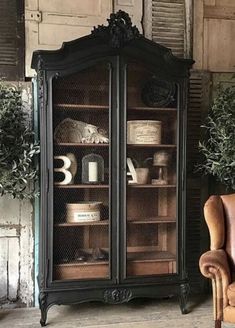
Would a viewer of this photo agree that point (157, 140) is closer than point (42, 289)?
No

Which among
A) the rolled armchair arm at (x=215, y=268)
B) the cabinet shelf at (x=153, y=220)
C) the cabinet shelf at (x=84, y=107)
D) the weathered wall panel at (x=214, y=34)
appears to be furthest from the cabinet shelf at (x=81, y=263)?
the weathered wall panel at (x=214, y=34)

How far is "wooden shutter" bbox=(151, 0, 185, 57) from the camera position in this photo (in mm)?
3631

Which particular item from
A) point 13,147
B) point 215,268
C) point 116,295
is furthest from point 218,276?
point 13,147

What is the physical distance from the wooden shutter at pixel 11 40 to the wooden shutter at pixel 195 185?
152 cm

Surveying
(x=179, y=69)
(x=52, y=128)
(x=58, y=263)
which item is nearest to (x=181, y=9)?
(x=179, y=69)

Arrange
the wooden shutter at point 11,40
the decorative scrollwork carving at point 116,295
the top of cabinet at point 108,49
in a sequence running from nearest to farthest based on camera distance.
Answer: the top of cabinet at point 108,49
the decorative scrollwork carving at point 116,295
the wooden shutter at point 11,40

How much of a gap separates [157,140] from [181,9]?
130 cm

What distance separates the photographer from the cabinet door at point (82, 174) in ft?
10.2

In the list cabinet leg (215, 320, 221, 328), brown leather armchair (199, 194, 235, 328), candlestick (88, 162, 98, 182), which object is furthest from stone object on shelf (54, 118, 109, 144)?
cabinet leg (215, 320, 221, 328)

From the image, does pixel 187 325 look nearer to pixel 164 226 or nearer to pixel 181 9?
pixel 164 226

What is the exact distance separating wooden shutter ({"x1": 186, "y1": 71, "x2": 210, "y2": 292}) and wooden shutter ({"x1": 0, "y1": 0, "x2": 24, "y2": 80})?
152 cm

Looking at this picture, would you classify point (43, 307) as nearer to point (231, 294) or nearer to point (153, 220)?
point (153, 220)

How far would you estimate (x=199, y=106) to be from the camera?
373 cm

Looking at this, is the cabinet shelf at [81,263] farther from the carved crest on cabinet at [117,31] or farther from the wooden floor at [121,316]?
the carved crest on cabinet at [117,31]
